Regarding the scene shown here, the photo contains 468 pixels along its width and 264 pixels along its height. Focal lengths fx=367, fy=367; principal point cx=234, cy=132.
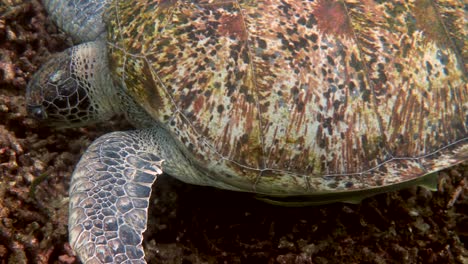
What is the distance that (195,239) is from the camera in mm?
2209

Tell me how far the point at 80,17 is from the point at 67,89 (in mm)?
621

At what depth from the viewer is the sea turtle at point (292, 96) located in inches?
71.9

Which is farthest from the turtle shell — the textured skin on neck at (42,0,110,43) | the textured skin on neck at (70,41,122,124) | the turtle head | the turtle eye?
the textured skin on neck at (42,0,110,43)

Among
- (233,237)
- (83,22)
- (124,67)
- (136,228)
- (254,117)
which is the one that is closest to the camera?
(136,228)

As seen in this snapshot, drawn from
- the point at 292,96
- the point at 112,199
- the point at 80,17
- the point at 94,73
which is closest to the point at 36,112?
the point at 94,73

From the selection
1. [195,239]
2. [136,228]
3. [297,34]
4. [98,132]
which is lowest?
[195,239]

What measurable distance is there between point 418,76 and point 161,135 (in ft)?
4.71

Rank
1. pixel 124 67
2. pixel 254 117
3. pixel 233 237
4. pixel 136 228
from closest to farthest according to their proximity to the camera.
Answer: pixel 136 228
pixel 254 117
pixel 124 67
pixel 233 237

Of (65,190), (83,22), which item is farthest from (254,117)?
(83,22)

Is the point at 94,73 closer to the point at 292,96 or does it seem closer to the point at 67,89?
the point at 67,89

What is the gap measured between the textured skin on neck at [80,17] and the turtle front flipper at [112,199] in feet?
2.96

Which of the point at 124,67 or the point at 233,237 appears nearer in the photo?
the point at 124,67

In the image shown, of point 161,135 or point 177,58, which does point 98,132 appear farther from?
point 177,58

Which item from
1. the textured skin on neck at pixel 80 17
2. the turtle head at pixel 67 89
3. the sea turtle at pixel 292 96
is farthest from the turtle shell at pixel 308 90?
the textured skin on neck at pixel 80 17
